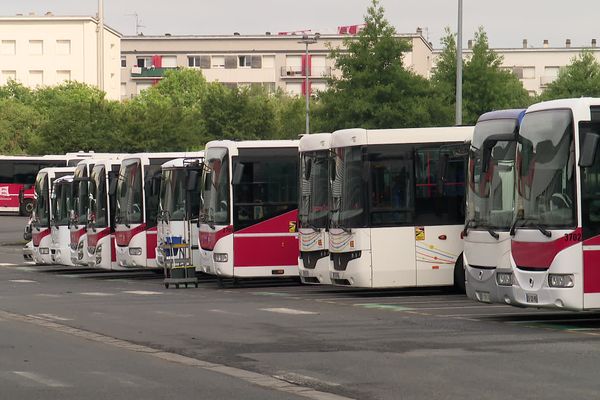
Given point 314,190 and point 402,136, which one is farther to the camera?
point 314,190

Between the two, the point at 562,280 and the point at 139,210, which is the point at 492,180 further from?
the point at 139,210

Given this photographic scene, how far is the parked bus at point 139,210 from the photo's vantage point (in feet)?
116

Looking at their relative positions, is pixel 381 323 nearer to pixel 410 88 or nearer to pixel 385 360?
pixel 385 360

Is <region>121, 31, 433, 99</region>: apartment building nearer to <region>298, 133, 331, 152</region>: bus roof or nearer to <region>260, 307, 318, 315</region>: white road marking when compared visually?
<region>298, 133, 331, 152</region>: bus roof

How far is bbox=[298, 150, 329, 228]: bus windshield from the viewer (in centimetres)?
2702

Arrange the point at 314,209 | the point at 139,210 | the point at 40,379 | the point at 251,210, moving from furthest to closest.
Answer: the point at 139,210 → the point at 251,210 → the point at 314,209 → the point at 40,379

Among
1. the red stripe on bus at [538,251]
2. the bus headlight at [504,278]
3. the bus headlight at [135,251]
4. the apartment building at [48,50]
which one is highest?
the apartment building at [48,50]

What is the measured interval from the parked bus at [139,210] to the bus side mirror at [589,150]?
19.3 metres

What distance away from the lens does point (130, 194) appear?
1423 inches

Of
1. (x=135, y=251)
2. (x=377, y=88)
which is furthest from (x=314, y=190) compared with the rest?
(x=377, y=88)

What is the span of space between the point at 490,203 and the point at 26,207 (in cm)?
6201

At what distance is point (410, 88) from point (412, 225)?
111 ft

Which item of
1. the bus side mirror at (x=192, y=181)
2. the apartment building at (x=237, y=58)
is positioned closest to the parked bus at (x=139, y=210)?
the bus side mirror at (x=192, y=181)

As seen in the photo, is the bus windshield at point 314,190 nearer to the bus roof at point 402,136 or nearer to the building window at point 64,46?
the bus roof at point 402,136
